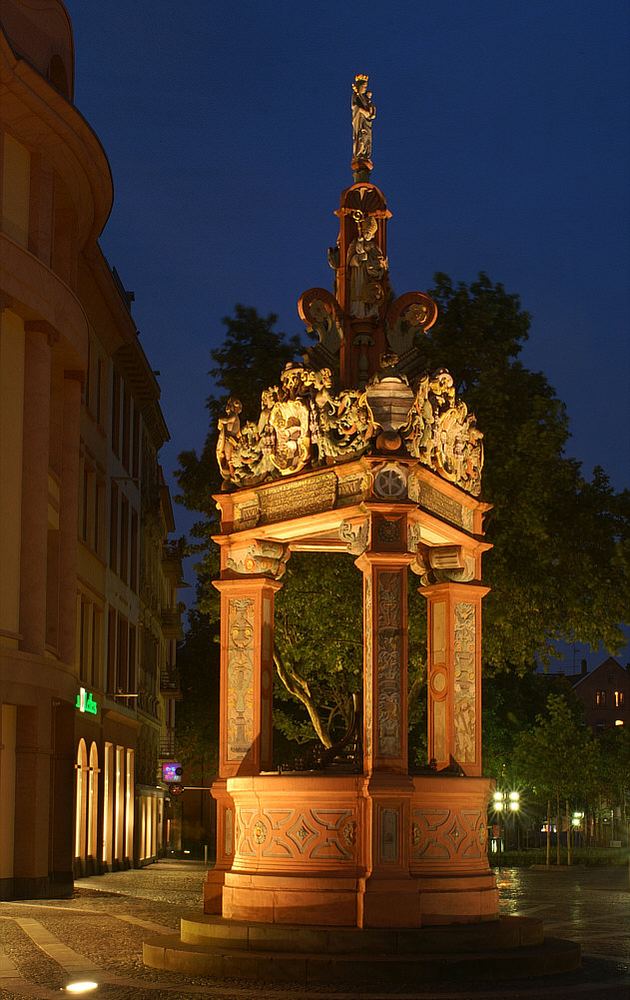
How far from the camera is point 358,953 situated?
1312cm

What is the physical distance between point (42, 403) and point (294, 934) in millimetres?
16424

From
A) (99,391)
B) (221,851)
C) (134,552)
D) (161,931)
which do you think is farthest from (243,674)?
(134,552)

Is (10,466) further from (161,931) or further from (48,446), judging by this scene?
(161,931)

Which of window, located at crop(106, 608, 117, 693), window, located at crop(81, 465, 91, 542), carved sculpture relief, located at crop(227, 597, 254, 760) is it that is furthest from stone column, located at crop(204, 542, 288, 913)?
window, located at crop(106, 608, 117, 693)

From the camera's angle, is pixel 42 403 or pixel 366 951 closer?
pixel 366 951

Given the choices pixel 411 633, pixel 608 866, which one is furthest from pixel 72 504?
pixel 608 866

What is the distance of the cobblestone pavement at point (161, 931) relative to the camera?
1202 centimetres

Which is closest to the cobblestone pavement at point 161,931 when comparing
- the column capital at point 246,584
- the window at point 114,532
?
the column capital at point 246,584

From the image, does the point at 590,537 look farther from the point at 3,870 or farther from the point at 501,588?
the point at 3,870

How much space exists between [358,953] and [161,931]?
6.71 metres

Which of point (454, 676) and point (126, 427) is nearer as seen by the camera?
point (454, 676)

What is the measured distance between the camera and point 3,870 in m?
27.5

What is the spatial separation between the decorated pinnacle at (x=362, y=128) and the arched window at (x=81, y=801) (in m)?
23.6

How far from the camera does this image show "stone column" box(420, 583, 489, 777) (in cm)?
1599
